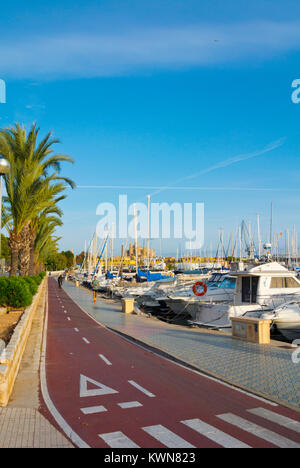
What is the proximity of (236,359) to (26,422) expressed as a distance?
266 inches

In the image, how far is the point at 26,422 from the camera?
6.79m

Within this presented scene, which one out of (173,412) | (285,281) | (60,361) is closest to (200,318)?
(285,281)

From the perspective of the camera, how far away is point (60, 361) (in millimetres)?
11883

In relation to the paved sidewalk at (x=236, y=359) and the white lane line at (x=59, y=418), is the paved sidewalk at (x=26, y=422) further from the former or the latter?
the paved sidewalk at (x=236, y=359)

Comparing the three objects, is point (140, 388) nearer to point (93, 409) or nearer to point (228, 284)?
point (93, 409)

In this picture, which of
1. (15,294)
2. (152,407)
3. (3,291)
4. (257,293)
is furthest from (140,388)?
(3,291)

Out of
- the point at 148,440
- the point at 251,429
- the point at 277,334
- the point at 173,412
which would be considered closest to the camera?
the point at 148,440

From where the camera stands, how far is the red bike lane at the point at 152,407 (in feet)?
20.2

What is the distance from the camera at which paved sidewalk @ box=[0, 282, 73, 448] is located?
590 cm

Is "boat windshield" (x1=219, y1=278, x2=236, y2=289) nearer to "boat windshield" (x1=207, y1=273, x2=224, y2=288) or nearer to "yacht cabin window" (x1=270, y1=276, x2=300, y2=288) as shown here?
Answer: "boat windshield" (x1=207, y1=273, x2=224, y2=288)

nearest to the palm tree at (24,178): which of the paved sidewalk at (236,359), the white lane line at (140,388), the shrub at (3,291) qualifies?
the shrub at (3,291)
